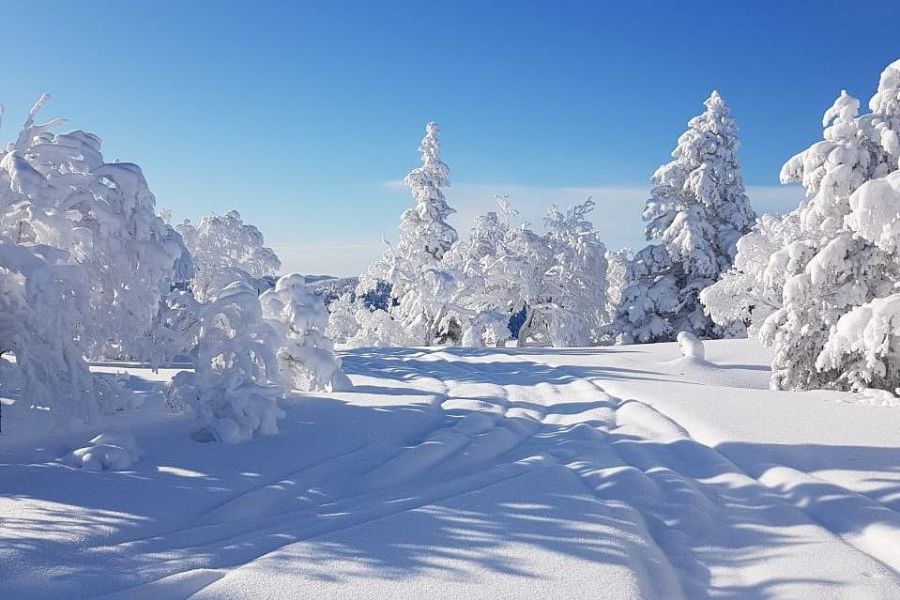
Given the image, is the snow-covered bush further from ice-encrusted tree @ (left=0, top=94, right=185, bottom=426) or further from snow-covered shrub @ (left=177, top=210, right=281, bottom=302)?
snow-covered shrub @ (left=177, top=210, right=281, bottom=302)

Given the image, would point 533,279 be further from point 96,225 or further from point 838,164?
point 96,225

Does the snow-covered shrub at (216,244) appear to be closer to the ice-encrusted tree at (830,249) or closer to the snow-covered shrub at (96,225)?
the snow-covered shrub at (96,225)

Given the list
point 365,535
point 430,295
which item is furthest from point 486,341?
point 365,535

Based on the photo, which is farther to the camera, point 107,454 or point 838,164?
point 838,164

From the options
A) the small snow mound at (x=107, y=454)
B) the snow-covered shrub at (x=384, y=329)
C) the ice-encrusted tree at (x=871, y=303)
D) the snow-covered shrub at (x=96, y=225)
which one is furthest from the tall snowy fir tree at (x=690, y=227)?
the small snow mound at (x=107, y=454)

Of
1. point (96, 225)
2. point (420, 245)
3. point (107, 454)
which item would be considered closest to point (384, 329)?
point (420, 245)

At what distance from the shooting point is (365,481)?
4.95 metres

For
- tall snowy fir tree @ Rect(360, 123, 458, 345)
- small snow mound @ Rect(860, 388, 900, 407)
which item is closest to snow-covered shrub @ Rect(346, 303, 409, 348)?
tall snowy fir tree @ Rect(360, 123, 458, 345)

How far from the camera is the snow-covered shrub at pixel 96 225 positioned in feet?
20.0

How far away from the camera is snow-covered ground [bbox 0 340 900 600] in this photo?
125 inches

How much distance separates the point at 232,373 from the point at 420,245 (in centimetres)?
1955

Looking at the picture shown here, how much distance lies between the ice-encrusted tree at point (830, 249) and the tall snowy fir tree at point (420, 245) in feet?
51.9

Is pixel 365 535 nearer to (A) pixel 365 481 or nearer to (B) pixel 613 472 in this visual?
(A) pixel 365 481

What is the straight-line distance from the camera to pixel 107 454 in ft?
17.4
